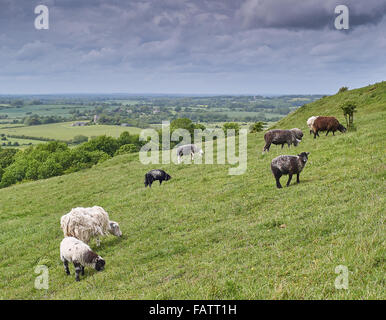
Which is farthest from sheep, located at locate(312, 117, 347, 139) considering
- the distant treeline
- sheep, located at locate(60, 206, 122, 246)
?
the distant treeline

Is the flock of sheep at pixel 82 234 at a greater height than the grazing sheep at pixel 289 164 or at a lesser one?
lesser

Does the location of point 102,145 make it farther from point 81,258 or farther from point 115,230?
point 81,258

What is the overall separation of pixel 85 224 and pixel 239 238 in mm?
6816

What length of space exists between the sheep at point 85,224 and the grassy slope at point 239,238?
0.79 m

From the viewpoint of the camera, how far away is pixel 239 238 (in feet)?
36.0

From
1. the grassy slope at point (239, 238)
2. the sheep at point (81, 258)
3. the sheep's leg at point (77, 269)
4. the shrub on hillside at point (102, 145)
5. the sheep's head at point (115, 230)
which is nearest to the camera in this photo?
the grassy slope at point (239, 238)

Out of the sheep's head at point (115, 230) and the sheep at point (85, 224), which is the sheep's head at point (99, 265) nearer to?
the sheep at point (85, 224)

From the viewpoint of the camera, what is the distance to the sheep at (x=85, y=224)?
13.1 m

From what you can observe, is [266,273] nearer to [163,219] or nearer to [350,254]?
[350,254]

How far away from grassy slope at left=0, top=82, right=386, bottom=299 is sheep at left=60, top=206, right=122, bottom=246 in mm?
794

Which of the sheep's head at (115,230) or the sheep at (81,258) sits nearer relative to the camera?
the sheep at (81,258)

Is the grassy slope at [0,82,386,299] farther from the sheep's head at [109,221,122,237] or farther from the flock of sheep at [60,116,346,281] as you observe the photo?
the flock of sheep at [60,116,346,281]

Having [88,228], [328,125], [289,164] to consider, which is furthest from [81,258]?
[328,125]

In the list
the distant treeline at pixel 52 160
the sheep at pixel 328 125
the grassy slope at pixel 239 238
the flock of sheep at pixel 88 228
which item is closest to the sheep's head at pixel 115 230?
the flock of sheep at pixel 88 228
